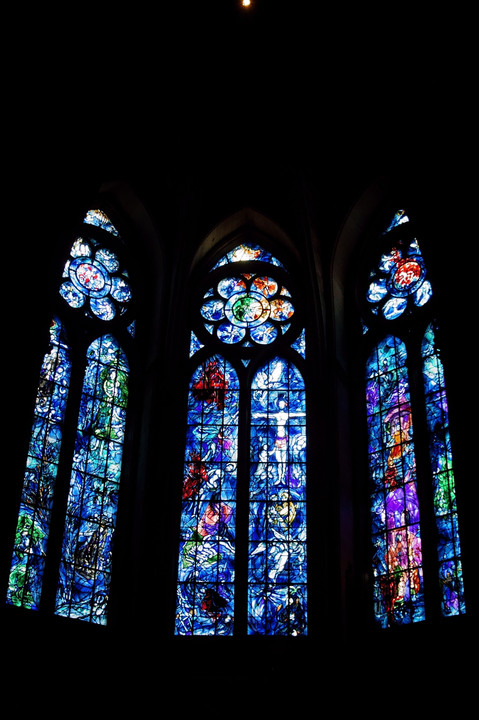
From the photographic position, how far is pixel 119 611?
13125 millimetres

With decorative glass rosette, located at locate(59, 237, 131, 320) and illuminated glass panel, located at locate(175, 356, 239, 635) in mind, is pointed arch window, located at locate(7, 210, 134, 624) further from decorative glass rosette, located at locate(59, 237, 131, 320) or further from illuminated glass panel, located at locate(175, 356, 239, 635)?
illuminated glass panel, located at locate(175, 356, 239, 635)

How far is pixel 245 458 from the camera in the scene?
571 inches

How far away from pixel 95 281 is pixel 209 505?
3.56m

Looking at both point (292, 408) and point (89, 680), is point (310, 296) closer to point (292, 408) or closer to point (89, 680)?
point (292, 408)

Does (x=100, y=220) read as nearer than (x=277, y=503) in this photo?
No

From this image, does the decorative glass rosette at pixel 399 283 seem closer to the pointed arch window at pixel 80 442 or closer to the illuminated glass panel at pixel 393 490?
the illuminated glass panel at pixel 393 490

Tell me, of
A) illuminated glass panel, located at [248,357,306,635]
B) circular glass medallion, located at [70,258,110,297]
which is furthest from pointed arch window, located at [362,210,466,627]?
circular glass medallion, located at [70,258,110,297]

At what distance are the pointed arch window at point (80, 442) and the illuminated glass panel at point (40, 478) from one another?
0.04 ft

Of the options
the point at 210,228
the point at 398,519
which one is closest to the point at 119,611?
the point at 398,519

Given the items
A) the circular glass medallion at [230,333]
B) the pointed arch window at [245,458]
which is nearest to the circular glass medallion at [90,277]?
the pointed arch window at [245,458]

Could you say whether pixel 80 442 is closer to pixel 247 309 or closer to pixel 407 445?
pixel 247 309

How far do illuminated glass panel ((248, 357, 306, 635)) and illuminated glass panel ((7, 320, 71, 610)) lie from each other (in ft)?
8.66

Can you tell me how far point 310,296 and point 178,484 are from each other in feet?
10.8

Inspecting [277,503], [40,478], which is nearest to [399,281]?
[277,503]
